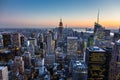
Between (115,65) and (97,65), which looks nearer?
(97,65)

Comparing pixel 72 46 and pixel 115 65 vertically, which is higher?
pixel 115 65

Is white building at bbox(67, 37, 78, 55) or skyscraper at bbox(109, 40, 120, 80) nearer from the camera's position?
skyscraper at bbox(109, 40, 120, 80)

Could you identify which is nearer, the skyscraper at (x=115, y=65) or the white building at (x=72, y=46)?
the skyscraper at (x=115, y=65)

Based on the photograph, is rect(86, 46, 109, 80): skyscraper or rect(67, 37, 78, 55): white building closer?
rect(86, 46, 109, 80): skyscraper

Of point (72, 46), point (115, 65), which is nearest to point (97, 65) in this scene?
point (115, 65)

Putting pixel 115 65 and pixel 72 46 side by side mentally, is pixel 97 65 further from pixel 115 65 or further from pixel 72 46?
pixel 72 46

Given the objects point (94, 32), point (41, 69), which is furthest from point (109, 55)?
point (94, 32)

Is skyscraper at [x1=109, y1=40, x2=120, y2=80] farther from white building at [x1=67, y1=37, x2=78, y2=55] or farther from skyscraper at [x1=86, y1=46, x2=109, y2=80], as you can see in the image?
white building at [x1=67, y1=37, x2=78, y2=55]

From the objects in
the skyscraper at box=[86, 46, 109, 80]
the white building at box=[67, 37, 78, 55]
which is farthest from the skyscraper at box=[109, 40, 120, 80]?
the white building at box=[67, 37, 78, 55]

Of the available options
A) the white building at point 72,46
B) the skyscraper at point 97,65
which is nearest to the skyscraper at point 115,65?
the skyscraper at point 97,65

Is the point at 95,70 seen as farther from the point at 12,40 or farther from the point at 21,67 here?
the point at 12,40

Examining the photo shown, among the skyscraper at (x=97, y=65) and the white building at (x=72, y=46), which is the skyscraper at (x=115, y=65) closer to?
the skyscraper at (x=97, y=65)
